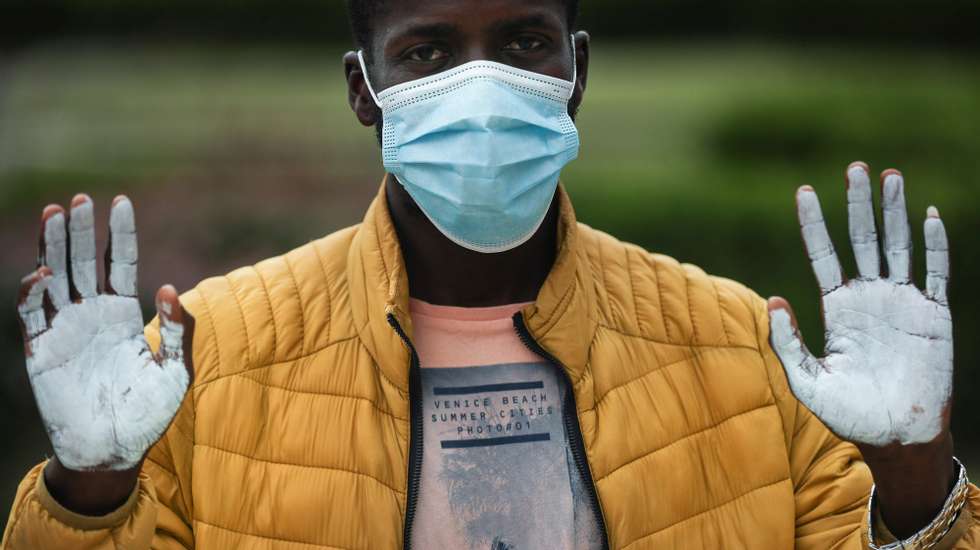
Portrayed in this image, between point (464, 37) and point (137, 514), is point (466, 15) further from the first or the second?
point (137, 514)

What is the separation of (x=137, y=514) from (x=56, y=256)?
491 millimetres

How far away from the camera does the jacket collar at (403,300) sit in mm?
2658

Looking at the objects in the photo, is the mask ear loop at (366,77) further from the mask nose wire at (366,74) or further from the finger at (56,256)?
the finger at (56,256)

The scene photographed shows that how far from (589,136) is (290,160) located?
2.47 meters

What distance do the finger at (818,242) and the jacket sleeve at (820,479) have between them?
0.23 m

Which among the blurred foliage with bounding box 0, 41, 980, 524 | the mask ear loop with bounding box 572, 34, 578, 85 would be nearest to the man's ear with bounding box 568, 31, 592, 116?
the mask ear loop with bounding box 572, 34, 578, 85

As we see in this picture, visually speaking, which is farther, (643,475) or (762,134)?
(762,134)

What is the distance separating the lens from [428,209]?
2.78m

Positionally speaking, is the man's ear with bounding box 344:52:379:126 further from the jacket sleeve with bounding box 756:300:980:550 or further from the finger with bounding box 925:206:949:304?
the finger with bounding box 925:206:949:304

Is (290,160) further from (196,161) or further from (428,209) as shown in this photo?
(428,209)

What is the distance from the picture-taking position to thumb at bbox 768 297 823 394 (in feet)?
7.91

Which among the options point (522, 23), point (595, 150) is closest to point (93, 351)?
point (522, 23)

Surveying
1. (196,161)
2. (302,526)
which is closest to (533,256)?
(302,526)

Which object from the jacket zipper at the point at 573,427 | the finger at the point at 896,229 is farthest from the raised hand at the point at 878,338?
the jacket zipper at the point at 573,427
